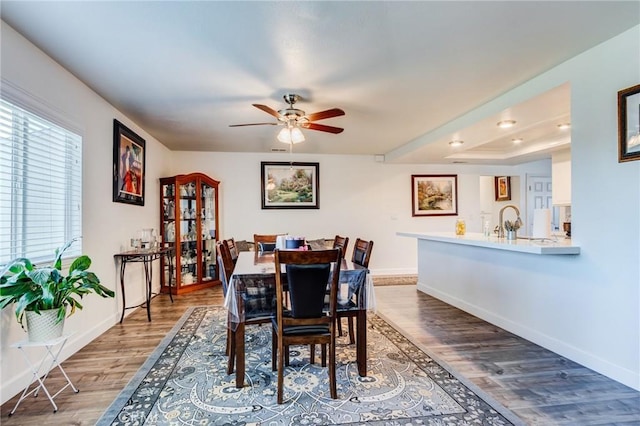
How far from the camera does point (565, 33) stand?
7.17 ft

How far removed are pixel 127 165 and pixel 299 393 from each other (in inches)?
129

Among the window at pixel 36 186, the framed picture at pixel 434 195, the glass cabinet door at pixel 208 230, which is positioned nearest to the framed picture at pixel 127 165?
the window at pixel 36 186

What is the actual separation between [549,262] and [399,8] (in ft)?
7.90

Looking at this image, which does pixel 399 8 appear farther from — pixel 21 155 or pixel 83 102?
pixel 83 102

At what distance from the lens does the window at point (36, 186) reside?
213 centimetres

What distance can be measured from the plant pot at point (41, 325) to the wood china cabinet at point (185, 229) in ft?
9.73

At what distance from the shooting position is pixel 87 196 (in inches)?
120

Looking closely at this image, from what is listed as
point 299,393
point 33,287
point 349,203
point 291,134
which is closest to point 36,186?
point 33,287

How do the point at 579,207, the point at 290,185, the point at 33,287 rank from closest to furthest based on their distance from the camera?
1. the point at 33,287
2. the point at 579,207
3. the point at 290,185

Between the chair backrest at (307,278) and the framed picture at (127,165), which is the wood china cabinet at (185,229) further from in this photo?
the chair backrest at (307,278)

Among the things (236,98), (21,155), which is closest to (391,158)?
(236,98)

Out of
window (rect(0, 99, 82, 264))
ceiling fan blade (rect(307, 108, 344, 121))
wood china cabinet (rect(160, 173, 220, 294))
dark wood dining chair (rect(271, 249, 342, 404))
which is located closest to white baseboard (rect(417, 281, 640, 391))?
dark wood dining chair (rect(271, 249, 342, 404))

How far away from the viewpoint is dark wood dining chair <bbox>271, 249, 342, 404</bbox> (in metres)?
2.00

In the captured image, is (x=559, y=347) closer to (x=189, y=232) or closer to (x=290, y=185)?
(x=290, y=185)
